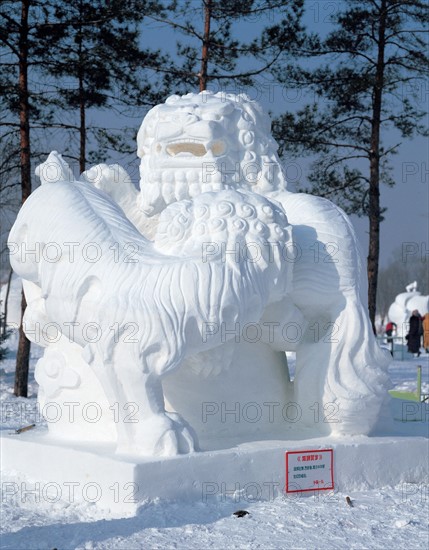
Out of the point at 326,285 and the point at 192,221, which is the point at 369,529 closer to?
the point at 326,285

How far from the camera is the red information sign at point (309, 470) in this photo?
14.3ft

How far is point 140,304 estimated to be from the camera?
399 cm

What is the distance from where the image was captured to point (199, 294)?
404cm

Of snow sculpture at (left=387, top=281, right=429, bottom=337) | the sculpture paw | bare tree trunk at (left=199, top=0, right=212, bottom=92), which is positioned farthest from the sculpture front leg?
snow sculpture at (left=387, top=281, right=429, bottom=337)

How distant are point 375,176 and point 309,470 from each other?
9.01 meters

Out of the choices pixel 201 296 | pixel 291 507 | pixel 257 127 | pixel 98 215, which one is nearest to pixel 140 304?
pixel 201 296

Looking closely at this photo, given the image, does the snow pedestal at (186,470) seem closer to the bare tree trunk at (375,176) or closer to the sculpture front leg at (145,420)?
the sculpture front leg at (145,420)

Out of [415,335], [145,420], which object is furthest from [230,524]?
[415,335]

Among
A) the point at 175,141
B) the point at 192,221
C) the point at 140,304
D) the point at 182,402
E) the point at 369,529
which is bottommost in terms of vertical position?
the point at 369,529

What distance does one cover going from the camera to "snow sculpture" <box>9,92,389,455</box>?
159 inches

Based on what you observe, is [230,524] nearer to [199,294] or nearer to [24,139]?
[199,294]

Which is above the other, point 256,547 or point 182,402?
point 182,402

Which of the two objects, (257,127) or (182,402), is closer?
(182,402)

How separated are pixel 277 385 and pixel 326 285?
25.9 inches
